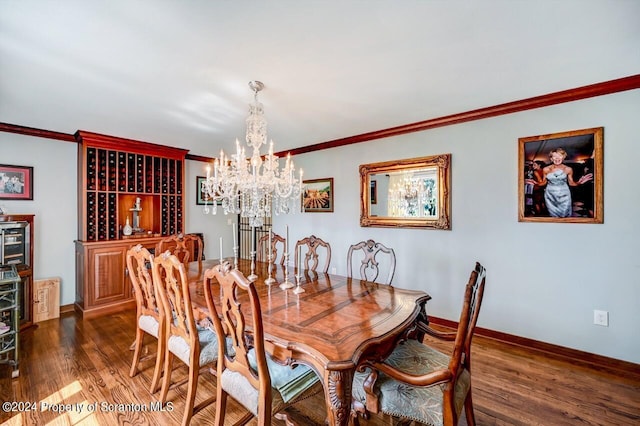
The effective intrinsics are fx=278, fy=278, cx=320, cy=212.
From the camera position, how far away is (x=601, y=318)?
2432 millimetres

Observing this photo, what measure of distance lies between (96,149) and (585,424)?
220 inches

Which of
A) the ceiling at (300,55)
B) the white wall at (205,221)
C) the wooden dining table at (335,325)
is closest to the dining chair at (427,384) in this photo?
the wooden dining table at (335,325)

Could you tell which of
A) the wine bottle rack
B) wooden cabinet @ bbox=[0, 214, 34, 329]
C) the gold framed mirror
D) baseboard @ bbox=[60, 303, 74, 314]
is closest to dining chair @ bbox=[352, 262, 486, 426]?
the gold framed mirror

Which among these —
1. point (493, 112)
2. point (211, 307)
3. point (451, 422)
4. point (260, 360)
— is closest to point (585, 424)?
point (451, 422)

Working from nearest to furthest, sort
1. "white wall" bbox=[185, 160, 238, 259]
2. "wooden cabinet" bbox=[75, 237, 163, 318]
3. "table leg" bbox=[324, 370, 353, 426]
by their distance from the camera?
"table leg" bbox=[324, 370, 353, 426] < "wooden cabinet" bbox=[75, 237, 163, 318] < "white wall" bbox=[185, 160, 238, 259]

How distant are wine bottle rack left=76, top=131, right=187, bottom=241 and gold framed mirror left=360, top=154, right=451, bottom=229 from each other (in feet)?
10.0

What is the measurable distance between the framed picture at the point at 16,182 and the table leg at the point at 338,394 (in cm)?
437

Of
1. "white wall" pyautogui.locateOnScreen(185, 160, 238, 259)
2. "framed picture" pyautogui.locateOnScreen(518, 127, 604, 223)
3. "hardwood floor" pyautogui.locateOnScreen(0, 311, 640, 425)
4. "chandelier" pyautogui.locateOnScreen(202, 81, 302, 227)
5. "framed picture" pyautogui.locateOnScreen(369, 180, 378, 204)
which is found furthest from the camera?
"white wall" pyautogui.locateOnScreen(185, 160, 238, 259)

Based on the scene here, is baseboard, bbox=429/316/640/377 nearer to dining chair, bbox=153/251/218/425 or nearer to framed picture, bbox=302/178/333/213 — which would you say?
framed picture, bbox=302/178/333/213

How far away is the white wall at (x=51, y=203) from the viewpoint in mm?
3406

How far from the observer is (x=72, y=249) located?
3.80 m

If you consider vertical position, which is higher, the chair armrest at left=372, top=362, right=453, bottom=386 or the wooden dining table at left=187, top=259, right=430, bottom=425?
the wooden dining table at left=187, top=259, right=430, bottom=425

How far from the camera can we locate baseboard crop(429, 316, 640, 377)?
2.33 meters

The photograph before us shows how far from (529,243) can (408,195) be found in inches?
52.3
